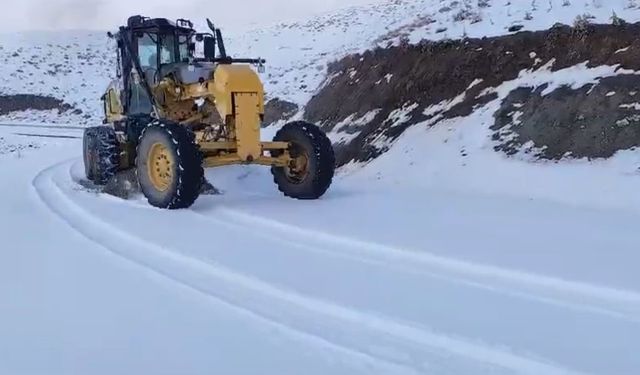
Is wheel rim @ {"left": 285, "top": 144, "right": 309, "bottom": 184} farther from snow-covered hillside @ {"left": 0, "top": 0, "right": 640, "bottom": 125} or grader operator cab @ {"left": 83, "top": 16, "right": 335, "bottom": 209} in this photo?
snow-covered hillside @ {"left": 0, "top": 0, "right": 640, "bottom": 125}

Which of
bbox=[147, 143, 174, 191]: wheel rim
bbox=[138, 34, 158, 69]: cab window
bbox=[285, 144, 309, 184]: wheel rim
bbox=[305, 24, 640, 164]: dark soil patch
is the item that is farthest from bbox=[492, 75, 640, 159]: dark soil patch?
bbox=[138, 34, 158, 69]: cab window

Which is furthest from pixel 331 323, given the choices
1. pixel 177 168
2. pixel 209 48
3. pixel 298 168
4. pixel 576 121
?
pixel 209 48

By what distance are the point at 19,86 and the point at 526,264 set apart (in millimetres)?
36535

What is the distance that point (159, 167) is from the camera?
933 cm

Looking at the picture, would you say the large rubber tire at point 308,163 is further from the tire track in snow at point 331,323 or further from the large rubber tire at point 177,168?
the tire track in snow at point 331,323

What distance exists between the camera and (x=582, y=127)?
9617 mm

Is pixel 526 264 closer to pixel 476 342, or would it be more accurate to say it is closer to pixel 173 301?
pixel 476 342

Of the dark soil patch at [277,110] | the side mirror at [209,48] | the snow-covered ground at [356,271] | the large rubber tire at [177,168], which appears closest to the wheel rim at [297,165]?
the snow-covered ground at [356,271]

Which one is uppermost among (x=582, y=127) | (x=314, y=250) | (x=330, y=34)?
(x=330, y=34)

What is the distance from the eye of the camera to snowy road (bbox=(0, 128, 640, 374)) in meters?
3.91

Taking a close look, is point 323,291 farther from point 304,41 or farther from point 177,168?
point 304,41

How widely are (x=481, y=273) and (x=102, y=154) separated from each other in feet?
24.2

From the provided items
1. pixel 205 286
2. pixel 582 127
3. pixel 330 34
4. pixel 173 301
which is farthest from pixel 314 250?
pixel 330 34

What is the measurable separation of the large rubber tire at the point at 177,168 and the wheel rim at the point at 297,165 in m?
1.60
